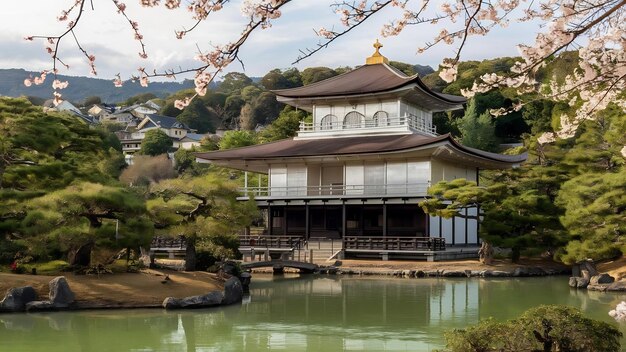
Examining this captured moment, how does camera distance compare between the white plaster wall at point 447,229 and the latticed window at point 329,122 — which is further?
the latticed window at point 329,122

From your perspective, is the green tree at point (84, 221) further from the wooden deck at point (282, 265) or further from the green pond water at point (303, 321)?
the wooden deck at point (282, 265)

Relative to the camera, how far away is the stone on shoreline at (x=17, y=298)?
40.0ft

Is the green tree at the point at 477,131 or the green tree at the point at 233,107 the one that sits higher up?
the green tree at the point at 233,107

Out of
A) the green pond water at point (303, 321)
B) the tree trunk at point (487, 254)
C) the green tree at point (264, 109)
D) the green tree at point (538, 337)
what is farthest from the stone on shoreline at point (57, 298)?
the green tree at point (264, 109)

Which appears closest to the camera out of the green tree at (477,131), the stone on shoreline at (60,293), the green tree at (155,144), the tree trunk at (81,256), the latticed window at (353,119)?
the stone on shoreline at (60,293)

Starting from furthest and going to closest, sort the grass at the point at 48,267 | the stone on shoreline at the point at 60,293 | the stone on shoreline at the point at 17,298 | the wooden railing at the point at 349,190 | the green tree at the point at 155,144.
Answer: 1. the green tree at the point at 155,144
2. the wooden railing at the point at 349,190
3. the grass at the point at 48,267
4. the stone on shoreline at the point at 60,293
5. the stone on shoreline at the point at 17,298

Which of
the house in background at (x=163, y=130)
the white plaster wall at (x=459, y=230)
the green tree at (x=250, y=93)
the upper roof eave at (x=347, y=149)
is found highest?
the green tree at (x=250, y=93)

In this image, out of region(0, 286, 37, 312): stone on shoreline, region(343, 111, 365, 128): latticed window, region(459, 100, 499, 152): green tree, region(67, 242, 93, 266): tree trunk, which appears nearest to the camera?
region(0, 286, 37, 312): stone on shoreline

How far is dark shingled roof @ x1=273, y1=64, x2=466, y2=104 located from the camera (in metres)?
26.7

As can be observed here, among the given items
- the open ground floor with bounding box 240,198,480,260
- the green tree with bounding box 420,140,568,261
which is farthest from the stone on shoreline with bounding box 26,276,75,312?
the green tree with bounding box 420,140,568,261

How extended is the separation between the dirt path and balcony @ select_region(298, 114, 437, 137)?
1366 centimetres

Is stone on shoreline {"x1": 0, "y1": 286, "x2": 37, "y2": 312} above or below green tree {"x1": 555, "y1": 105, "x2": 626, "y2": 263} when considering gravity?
below

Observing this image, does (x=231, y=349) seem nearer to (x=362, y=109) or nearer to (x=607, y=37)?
(x=607, y=37)

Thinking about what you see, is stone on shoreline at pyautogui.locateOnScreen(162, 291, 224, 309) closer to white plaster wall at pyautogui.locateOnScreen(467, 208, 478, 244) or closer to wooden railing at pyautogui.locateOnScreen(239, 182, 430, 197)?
wooden railing at pyautogui.locateOnScreen(239, 182, 430, 197)
